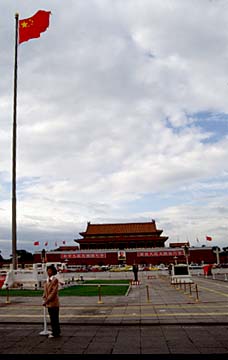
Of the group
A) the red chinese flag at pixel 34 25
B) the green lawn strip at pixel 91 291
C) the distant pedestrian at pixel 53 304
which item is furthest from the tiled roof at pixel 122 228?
the distant pedestrian at pixel 53 304

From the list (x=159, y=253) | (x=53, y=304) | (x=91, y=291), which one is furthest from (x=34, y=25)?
(x=159, y=253)

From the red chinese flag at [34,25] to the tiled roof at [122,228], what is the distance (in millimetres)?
56432

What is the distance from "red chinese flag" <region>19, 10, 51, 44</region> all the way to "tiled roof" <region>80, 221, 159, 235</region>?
5643 centimetres

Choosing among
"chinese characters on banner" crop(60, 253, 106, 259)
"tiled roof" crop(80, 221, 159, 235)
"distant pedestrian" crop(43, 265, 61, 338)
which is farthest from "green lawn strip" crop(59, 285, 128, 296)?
"tiled roof" crop(80, 221, 159, 235)

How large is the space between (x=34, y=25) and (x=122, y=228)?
57713 millimetres

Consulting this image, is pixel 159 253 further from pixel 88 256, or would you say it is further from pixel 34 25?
pixel 34 25

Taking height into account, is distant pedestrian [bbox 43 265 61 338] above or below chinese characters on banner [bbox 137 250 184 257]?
below

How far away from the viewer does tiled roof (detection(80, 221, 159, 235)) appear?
249 ft

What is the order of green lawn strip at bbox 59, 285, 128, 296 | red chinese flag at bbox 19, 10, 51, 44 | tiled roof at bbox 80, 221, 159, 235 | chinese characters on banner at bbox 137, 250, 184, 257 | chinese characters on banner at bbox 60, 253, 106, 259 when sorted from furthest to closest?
tiled roof at bbox 80, 221, 159, 235 → chinese characters on banner at bbox 60, 253, 106, 259 → chinese characters on banner at bbox 137, 250, 184, 257 → red chinese flag at bbox 19, 10, 51, 44 → green lawn strip at bbox 59, 285, 128, 296

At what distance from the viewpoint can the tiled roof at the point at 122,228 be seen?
7594 cm

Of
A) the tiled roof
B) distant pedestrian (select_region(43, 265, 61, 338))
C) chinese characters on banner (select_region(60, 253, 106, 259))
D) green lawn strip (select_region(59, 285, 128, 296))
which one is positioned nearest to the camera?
distant pedestrian (select_region(43, 265, 61, 338))

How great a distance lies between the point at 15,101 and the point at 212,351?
68.4ft

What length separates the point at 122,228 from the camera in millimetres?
76875

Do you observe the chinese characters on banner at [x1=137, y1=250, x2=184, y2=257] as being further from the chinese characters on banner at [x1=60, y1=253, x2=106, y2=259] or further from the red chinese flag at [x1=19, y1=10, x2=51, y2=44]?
the red chinese flag at [x1=19, y1=10, x2=51, y2=44]
